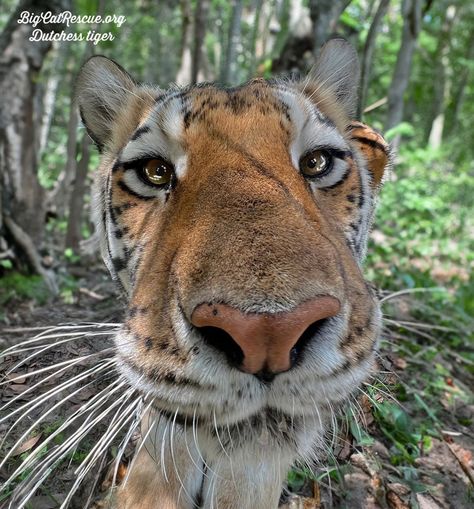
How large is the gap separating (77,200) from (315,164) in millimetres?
4837

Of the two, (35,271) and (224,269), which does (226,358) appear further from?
(35,271)

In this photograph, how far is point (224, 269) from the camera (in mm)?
1210

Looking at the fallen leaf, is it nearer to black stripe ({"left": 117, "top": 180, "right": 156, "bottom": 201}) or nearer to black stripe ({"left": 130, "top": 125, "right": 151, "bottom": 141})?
black stripe ({"left": 117, "top": 180, "right": 156, "bottom": 201})

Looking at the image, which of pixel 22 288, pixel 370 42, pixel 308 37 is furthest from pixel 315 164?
pixel 308 37

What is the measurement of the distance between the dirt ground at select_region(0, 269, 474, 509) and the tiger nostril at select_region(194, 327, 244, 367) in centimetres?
77

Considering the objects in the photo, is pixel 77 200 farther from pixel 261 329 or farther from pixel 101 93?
pixel 261 329

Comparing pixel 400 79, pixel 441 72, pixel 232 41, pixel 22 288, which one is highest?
pixel 441 72

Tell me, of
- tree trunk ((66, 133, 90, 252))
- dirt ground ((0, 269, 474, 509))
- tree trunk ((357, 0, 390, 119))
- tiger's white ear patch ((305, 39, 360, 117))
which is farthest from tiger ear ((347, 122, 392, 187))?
tree trunk ((66, 133, 90, 252))

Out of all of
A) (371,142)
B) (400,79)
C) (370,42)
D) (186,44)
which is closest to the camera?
(371,142)

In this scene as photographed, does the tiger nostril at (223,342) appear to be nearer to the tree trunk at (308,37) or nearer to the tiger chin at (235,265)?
the tiger chin at (235,265)

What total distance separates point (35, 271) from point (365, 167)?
12.2 ft

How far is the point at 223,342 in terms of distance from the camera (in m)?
1.19

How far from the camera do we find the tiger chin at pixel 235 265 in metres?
1.18

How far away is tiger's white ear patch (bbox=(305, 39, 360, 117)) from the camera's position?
245cm
